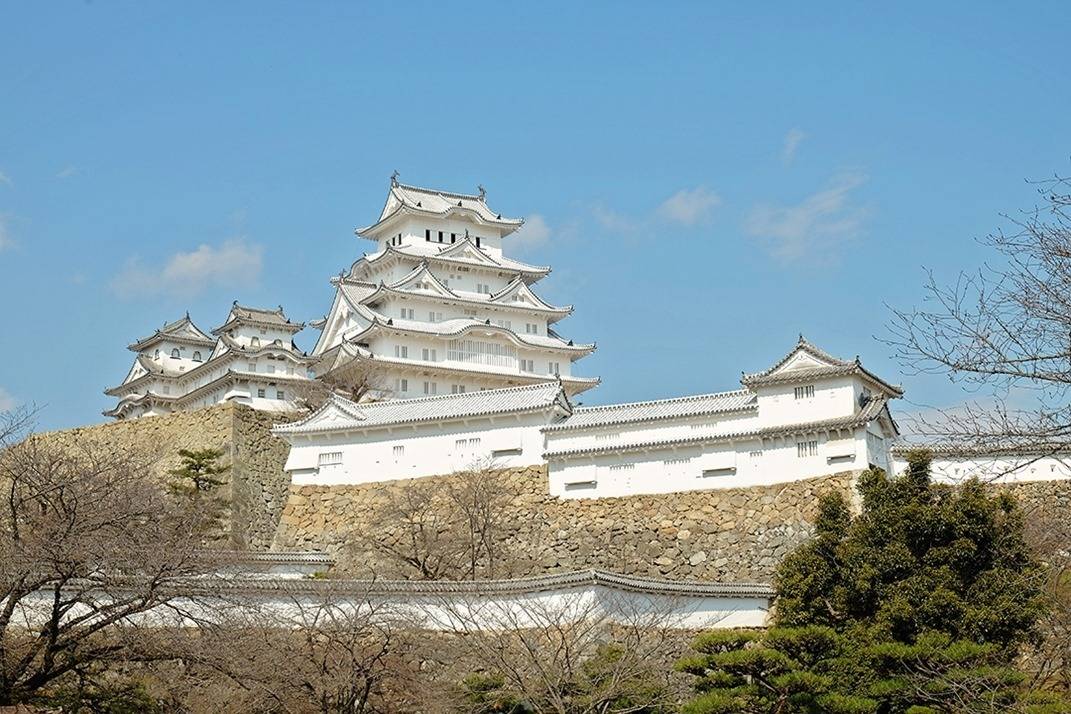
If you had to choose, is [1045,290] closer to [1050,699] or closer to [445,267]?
[1050,699]

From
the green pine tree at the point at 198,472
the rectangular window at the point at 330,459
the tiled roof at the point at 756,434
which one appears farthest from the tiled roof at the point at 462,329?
the tiled roof at the point at 756,434

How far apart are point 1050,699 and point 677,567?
10.7 m

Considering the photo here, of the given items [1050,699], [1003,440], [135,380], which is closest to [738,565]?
[1050,699]

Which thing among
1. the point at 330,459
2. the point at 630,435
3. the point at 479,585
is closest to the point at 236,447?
the point at 330,459

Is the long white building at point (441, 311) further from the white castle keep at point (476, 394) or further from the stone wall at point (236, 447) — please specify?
the stone wall at point (236, 447)

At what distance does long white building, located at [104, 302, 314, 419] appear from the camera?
4347 centimetres

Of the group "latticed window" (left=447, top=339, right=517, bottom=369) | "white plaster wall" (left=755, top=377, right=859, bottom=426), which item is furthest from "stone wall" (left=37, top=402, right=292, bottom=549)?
"white plaster wall" (left=755, top=377, right=859, bottom=426)

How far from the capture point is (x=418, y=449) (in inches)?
1164

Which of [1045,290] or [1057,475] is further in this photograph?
[1057,475]

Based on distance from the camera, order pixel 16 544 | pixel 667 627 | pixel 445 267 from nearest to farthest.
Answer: pixel 16 544, pixel 667 627, pixel 445 267

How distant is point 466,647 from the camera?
19266mm

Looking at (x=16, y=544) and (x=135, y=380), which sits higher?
(x=135, y=380)

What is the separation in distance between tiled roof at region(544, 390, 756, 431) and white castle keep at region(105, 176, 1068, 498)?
4cm

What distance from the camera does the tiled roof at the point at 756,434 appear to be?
25.0m
